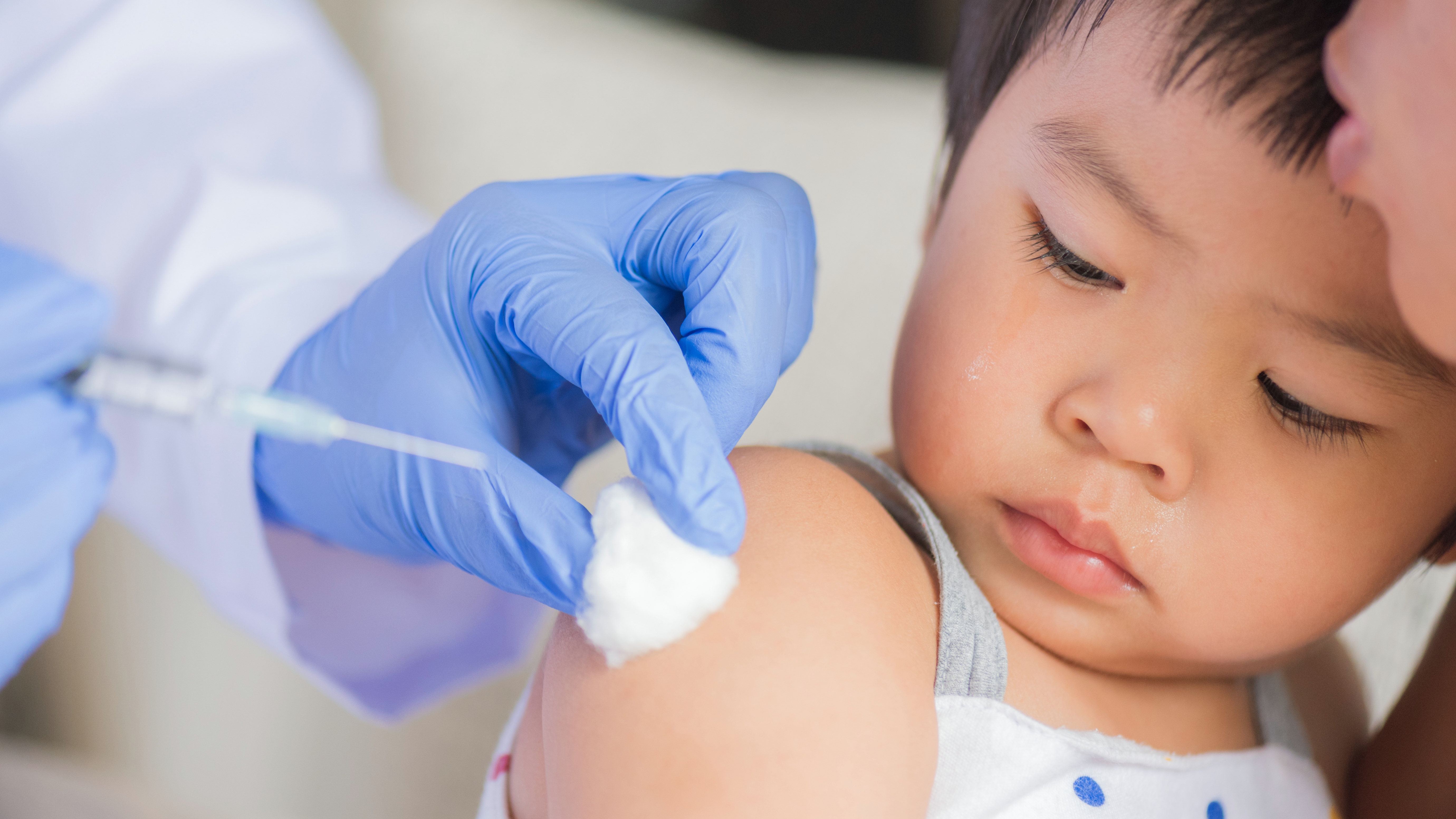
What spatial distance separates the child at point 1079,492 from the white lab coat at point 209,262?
1.30 ft

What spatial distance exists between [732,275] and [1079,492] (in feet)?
0.93

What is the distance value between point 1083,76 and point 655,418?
14.7 inches

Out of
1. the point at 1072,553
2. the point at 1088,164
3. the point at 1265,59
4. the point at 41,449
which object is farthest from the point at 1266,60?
the point at 41,449

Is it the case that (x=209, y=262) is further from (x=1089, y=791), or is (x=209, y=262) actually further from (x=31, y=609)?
(x=1089, y=791)

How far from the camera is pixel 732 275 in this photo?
69 centimetres

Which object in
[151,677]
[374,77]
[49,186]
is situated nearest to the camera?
[49,186]

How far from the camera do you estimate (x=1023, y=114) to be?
0.70 metres

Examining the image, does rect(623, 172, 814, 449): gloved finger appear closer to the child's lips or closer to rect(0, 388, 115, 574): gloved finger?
the child's lips

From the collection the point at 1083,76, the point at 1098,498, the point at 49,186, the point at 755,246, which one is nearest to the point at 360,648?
the point at 49,186

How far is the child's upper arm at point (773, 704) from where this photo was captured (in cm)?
54

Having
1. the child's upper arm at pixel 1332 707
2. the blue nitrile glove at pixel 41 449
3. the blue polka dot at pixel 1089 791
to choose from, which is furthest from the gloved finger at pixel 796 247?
the child's upper arm at pixel 1332 707

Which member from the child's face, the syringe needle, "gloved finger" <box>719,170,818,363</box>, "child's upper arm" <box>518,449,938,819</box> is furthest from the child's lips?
the syringe needle

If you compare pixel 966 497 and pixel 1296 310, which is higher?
pixel 1296 310

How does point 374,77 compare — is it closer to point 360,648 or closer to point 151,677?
point 360,648
